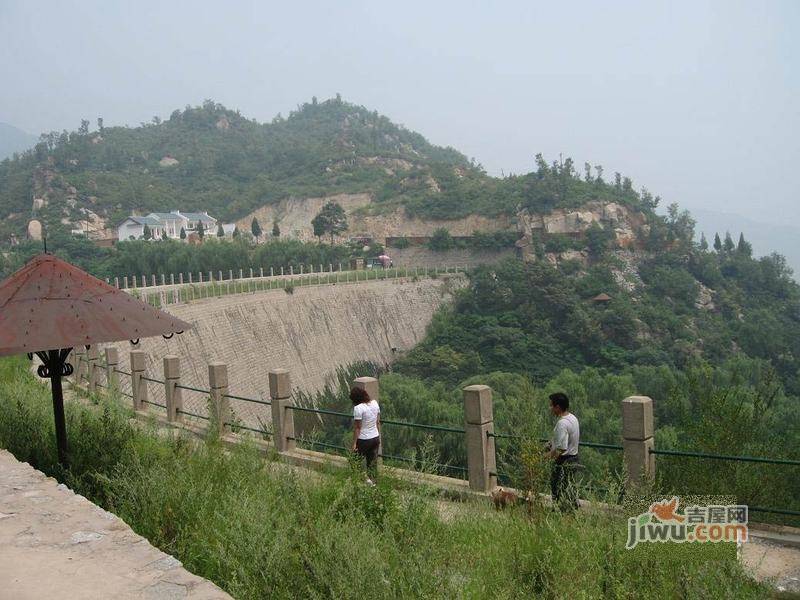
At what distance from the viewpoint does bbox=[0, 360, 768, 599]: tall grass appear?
3689mm

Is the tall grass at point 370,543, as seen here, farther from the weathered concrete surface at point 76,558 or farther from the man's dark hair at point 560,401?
the man's dark hair at point 560,401

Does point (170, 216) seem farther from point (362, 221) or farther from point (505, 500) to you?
point (505, 500)

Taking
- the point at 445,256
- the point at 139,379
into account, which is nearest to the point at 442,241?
the point at 445,256

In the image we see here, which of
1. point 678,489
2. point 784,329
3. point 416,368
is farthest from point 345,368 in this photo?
point 678,489

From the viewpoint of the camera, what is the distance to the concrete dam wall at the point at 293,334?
2788 cm

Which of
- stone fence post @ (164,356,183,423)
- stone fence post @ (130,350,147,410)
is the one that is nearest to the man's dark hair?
stone fence post @ (164,356,183,423)

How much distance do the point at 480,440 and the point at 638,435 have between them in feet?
4.99

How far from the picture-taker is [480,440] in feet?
22.5

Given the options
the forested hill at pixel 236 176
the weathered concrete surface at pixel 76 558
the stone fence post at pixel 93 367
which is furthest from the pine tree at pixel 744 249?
the weathered concrete surface at pixel 76 558

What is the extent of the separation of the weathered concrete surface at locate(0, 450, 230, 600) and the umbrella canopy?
1141 millimetres

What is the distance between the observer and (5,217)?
73125mm

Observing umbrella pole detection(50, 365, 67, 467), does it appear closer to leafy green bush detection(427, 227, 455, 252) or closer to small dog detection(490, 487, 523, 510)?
Result: small dog detection(490, 487, 523, 510)

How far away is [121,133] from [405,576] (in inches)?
5170

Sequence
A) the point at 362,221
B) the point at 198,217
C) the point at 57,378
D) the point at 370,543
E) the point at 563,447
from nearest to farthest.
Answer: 1. the point at 370,543
2. the point at 563,447
3. the point at 57,378
4. the point at 362,221
5. the point at 198,217
